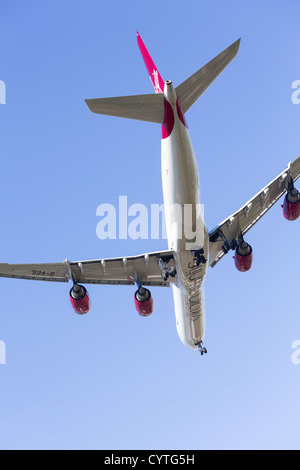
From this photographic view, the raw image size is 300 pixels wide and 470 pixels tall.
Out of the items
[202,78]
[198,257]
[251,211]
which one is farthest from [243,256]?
[202,78]

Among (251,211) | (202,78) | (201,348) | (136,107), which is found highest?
(202,78)

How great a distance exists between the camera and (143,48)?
30141 millimetres

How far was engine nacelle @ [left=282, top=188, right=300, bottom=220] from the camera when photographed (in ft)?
103

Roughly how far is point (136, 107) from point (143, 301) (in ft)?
40.3

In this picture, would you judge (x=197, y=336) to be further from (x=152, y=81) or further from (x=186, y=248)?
(x=152, y=81)

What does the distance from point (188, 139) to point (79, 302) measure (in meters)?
12.0

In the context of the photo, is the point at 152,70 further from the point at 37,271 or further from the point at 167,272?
the point at 37,271

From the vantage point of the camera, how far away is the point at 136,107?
2520 cm

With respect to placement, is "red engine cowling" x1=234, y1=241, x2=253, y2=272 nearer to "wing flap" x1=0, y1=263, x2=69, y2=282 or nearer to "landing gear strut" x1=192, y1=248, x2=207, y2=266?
"landing gear strut" x1=192, y1=248, x2=207, y2=266

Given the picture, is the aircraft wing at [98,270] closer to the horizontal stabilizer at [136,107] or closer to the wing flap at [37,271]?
the wing flap at [37,271]

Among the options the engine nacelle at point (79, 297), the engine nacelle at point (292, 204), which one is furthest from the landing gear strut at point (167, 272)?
the engine nacelle at point (292, 204)

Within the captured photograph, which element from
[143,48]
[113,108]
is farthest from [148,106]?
[143,48]

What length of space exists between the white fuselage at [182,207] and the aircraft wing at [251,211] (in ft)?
9.23

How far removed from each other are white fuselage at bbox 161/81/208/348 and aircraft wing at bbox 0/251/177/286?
122 centimetres
